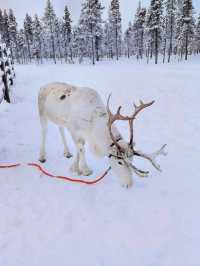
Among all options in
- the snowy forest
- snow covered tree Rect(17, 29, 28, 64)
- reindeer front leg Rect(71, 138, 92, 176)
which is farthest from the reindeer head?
snow covered tree Rect(17, 29, 28, 64)

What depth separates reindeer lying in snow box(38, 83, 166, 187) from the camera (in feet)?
14.5

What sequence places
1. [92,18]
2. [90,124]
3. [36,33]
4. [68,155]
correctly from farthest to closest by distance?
[36,33], [92,18], [68,155], [90,124]

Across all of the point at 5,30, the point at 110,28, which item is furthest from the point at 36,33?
the point at 110,28

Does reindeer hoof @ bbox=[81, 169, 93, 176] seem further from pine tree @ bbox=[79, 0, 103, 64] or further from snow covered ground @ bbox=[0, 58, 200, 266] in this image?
pine tree @ bbox=[79, 0, 103, 64]

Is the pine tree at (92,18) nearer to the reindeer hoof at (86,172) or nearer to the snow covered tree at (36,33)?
the snow covered tree at (36,33)

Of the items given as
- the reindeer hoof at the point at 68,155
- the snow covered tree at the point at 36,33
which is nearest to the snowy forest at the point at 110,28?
the snow covered tree at the point at 36,33

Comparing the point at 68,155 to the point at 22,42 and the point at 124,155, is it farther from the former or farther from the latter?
the point at 22,42

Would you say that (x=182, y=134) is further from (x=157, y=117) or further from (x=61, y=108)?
(x=61, y=108)

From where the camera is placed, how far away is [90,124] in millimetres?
5012

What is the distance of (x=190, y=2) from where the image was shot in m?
43.7

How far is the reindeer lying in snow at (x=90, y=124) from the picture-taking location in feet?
14.5

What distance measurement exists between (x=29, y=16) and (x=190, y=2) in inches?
1331

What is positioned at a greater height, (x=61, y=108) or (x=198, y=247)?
(x=61, y=108)

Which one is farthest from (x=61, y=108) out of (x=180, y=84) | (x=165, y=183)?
(x=180, y=84)
